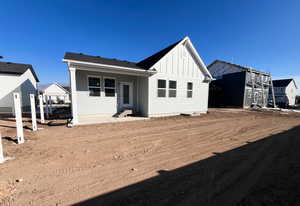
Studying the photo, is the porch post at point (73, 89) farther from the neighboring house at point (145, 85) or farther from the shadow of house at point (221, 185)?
the shadow of house at point (221, 185)

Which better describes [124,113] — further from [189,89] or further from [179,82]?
[189,89]

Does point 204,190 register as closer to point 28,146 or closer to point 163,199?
point 163,199

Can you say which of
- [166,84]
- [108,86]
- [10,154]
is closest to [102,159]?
[10,154]

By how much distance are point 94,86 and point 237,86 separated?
738 inches

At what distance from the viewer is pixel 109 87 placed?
874 centimetres

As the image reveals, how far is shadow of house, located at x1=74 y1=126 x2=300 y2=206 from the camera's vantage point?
1.79 m

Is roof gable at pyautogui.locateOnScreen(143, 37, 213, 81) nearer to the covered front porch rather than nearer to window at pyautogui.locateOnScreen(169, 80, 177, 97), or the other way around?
window at pyautogui.locateOnScreen(169, 80, 177, 97)

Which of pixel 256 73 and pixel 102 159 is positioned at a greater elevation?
pixel 256 73

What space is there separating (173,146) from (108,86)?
6.56 metres

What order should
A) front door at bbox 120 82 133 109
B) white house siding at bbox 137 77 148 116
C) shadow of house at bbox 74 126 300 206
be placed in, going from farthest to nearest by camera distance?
1. front door at bbox 120 82 133 109
2. white house siding at bbox 137 77 148 116
3. shadow of house at bbox 74 126 300 206

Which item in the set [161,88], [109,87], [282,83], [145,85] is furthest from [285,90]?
[109,87]

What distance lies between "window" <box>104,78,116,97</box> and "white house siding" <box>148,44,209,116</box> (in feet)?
8.73

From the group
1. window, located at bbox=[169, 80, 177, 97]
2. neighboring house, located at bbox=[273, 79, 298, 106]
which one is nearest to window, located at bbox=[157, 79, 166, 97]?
window, located at bbox=[169, 80, 177, 97]

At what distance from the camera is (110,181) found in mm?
2199
